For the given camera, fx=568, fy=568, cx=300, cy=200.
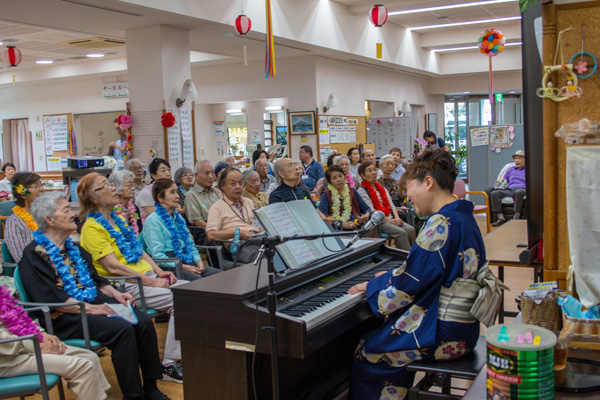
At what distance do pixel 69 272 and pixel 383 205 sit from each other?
4215 millimetres

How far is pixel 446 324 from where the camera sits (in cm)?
233

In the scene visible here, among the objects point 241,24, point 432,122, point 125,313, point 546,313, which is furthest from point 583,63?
point 432,122

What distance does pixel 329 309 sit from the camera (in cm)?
241

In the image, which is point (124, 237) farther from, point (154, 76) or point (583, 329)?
point (154, 76)

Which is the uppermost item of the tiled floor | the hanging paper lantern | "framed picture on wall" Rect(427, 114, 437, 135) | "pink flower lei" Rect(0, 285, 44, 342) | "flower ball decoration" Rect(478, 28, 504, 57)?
"flower ball decoration" Rect(478, 28, 504, 57)

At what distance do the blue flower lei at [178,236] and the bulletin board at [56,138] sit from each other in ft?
30.9

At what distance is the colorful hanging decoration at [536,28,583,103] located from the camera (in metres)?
1.94

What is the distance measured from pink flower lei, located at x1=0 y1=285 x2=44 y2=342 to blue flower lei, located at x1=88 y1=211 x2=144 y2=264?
1020mm

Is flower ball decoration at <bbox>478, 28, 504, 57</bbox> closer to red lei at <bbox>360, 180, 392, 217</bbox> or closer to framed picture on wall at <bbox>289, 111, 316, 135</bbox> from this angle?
framed picture on wall at <bbox>289, 111, 316, 135</bbox>

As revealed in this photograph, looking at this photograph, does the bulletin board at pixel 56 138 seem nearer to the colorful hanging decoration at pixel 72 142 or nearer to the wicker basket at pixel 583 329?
the colorful hanging decoration at pixel 72 142

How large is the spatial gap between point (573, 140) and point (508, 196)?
7.72 meters

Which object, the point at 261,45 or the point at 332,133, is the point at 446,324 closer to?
the point at 261,45

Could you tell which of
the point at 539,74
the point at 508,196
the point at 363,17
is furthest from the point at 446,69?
the point at 539,74

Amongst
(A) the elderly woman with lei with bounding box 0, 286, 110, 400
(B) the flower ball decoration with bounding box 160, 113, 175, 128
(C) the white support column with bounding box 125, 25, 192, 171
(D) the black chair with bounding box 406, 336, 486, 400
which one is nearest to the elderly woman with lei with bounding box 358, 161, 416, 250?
(B) the flower ball decoration with bounding box 160, 113, 175, 128
